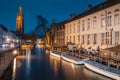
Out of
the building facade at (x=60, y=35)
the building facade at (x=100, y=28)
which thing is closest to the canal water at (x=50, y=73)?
the building facade at (x=100, y=28)

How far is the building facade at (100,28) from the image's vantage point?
120ft

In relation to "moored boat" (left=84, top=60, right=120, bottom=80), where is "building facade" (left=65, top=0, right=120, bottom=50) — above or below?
above

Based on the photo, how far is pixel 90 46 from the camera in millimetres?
46031

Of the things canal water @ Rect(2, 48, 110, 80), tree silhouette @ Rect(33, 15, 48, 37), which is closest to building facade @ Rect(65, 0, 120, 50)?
canal water @ Rect(2, 48, 110, 80)

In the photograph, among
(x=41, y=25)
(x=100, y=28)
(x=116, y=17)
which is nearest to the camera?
(x=116, y=17)

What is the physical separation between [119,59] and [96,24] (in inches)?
709

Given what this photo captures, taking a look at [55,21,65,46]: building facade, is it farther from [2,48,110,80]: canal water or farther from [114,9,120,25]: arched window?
[114,9,120,25]: arched window

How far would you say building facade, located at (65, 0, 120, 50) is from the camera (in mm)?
36469

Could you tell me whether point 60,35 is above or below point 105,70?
above

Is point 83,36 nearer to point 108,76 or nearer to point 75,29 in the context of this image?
point 75,29

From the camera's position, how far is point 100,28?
138 feet

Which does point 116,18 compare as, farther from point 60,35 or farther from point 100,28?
point 60,35

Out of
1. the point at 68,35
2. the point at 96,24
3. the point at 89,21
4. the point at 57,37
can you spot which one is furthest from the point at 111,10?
the point at 57,37

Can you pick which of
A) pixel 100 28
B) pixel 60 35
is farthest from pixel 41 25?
pixel 100 28
